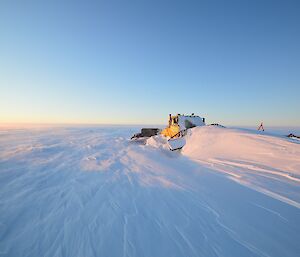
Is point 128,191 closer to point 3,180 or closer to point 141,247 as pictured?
point 141,247

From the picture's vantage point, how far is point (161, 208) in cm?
456

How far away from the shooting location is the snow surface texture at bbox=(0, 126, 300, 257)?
3.34m

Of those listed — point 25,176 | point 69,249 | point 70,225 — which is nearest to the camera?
point 69,249

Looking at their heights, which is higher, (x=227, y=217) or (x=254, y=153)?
(x=254, y=153)

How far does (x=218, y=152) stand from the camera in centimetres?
895

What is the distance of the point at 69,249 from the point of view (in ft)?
10.6

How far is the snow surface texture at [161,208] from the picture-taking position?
3340 millimetres

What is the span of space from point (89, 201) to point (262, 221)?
12.4 ft

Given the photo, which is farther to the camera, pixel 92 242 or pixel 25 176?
pixel 25 176

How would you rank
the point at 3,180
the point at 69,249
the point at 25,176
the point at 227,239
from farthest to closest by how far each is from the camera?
the point at 25,176
the point at 3,180
the point at 227,239
the point at 69,249

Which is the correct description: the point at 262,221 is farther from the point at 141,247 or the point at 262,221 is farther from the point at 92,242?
the point at 92,242

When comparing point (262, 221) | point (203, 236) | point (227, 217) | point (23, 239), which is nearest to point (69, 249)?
point (23, 239)

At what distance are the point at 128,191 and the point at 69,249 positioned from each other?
248 centimetres

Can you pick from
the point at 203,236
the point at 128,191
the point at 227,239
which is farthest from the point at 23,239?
the point at 227,239
